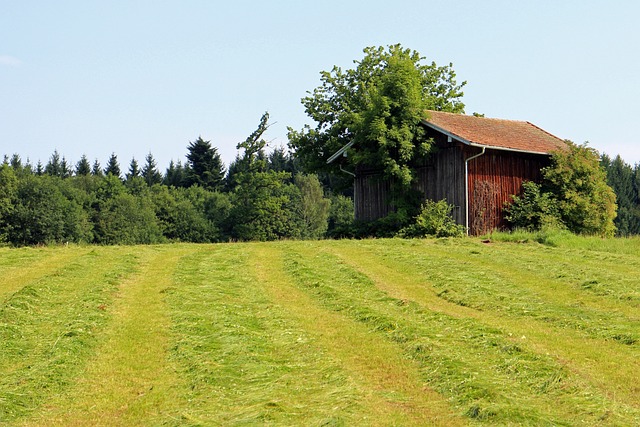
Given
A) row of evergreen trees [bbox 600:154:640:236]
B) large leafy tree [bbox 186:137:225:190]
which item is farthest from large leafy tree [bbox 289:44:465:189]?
large leafy tree [bbox 186:137:225:190]

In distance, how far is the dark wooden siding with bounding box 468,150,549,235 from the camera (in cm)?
2627

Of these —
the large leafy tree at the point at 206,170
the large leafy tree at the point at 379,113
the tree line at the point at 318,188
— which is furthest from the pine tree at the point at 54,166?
the large leafy tree at the point at 379,113

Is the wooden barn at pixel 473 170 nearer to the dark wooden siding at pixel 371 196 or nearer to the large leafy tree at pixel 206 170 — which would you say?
the dark wooden siding at pixel 371 196

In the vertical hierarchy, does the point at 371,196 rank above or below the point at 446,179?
below

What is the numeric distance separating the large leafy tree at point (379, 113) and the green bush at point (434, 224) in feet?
4.74

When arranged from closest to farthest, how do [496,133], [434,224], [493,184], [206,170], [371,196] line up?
[434,224]
[493,184]
[496,133]
[371,196]
[206,170]

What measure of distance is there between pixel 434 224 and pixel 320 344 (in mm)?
16163

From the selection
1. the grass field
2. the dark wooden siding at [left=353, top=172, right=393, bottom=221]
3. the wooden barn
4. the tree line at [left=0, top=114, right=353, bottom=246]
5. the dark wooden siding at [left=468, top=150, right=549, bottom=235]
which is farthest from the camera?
the tree line at [left=0, top=114, right=353, bottom=246]

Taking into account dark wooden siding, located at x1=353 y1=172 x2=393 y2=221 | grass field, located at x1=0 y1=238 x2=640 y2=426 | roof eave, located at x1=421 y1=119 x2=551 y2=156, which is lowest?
grass field, located at x1=0 y1=238 x2=640 y2=426

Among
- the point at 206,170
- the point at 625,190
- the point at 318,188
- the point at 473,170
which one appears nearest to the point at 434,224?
the point at 473,170

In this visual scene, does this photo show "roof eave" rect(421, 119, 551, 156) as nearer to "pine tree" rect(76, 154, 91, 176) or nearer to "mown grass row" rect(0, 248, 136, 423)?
"mown grass row" rect(0, 248, 136, 423)

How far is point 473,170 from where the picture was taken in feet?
86.2

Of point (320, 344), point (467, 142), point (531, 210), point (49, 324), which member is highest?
point (467, 142)

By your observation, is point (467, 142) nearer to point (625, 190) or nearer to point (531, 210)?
point (531, 210)
